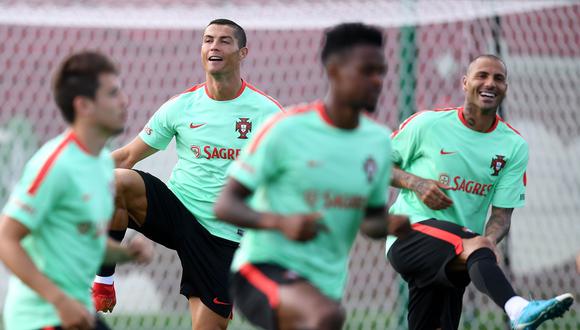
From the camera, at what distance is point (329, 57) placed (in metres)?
4.15

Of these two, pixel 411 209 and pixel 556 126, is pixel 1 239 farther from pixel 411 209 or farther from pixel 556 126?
pixel 556 126

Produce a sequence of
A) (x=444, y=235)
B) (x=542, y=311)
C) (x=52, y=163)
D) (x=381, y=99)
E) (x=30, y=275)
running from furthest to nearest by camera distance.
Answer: (x=381, y=99)
(x=444, y=235)
(x=542, y=311)
(x=52, y=163)
(x=30, y=275)

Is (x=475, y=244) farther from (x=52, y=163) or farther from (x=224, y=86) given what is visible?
(x=52, y=163)

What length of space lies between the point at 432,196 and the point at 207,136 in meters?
1.54

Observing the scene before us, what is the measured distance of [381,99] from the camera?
9.68 m

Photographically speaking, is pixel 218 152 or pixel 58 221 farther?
pixel 218 152

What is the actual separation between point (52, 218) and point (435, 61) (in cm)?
668

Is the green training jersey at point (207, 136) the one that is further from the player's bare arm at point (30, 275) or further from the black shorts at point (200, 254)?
the player's bare arm at point (30, 275)

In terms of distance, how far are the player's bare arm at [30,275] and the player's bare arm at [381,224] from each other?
1265mm

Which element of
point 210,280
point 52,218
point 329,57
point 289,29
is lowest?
point 210,280

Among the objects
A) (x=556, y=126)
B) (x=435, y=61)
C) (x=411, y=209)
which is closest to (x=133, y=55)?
(x=435, y=61)

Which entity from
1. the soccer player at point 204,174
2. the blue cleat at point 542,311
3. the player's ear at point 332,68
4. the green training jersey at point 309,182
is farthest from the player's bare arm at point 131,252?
the blue cleat at point 542,311

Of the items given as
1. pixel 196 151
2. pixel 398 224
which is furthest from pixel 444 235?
pixel 196 151

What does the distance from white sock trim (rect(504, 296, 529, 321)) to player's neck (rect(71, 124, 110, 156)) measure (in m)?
2.53
